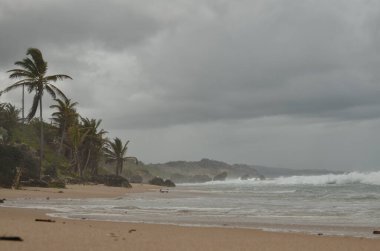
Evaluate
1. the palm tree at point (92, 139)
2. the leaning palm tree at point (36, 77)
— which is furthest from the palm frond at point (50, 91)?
the palm tree at point (92, 139)

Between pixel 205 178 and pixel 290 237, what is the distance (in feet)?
569

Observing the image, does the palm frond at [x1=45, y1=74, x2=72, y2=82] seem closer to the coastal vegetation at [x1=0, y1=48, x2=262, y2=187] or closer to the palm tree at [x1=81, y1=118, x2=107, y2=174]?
the coastal vegetation at [x1=0, y1=48, x2=262, y2=187]

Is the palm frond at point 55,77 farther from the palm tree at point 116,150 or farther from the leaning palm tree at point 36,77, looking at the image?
the palm tree at point 116,150

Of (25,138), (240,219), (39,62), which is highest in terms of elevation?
(39,62)

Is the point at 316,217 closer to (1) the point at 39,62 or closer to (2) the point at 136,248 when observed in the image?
(2) the point at 136,248

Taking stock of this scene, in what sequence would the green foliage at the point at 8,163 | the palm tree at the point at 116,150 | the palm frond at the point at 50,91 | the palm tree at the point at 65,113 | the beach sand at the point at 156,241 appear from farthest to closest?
the palm tree at the point at 116,150 < the palm tree at the point at 65,113 < the palm frond at the point at 50,91 < the green foliage at the point at 8,163 < the beach sand at the point at 156,241

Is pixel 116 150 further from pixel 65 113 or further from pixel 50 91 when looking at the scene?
pixel 50 91

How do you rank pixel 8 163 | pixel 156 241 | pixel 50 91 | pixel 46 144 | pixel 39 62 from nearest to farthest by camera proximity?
pixel 156 241 < pixel 8 163 < pixel 50 91 < pixel 39 62 < pixel 46 144

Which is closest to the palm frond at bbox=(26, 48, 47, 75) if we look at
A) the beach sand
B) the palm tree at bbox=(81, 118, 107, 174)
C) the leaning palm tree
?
the leaning palm tree

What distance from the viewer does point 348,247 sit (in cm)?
841

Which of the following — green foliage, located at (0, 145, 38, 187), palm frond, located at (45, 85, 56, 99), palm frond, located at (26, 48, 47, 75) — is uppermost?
palm frond, located at (26, 48, 47, 75)

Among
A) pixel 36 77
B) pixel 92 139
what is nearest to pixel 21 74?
pixel 36 77

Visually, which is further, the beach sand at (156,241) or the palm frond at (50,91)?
the palm frond at (50,91)

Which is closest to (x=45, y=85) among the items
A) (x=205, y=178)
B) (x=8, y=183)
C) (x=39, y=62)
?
(x=39, y=62)
